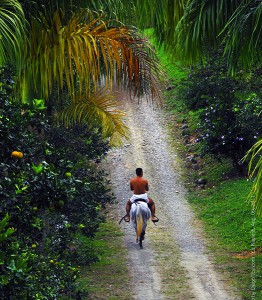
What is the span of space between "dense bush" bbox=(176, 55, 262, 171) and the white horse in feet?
15.3

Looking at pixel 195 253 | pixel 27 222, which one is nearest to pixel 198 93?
pixel 195 253

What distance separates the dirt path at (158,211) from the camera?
13.0m

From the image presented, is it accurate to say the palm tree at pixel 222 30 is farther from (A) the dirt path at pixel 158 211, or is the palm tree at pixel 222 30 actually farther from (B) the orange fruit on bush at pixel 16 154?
(A) the dirt path at pixel 158 211

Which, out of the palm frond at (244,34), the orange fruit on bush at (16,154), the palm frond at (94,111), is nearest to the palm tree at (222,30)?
the palm frond at (244,34)

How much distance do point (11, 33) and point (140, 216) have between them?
815 centimetres

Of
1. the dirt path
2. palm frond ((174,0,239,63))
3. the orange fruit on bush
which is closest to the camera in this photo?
the orange fruit on bush

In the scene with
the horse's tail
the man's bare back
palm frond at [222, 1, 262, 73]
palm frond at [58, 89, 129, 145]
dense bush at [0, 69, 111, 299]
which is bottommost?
the horse's tail

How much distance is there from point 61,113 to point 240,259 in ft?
17.8

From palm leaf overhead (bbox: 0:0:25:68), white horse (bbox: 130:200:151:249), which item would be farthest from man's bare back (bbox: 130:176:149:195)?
palm leaf overhead (bbox: 0:0:25:68)

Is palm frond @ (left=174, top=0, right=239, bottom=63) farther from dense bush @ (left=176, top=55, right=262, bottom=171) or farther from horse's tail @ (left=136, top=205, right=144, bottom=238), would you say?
dense bush @ (left=176, top=55, right=262, bottom=171)

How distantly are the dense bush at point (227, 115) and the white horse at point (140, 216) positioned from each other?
467 cm

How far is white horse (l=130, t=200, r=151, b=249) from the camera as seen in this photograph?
1558cm

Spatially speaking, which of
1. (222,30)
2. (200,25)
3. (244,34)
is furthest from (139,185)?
(222,30)

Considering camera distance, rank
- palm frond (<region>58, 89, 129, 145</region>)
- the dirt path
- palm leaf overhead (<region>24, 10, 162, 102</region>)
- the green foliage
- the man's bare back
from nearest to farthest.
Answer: palm leaf overhead (<region>24, 10, 162, 102</region>) < palm frond (<region>58, 89, 129, 145</region>) < the dirt path < the green foliage < the man's bare back
